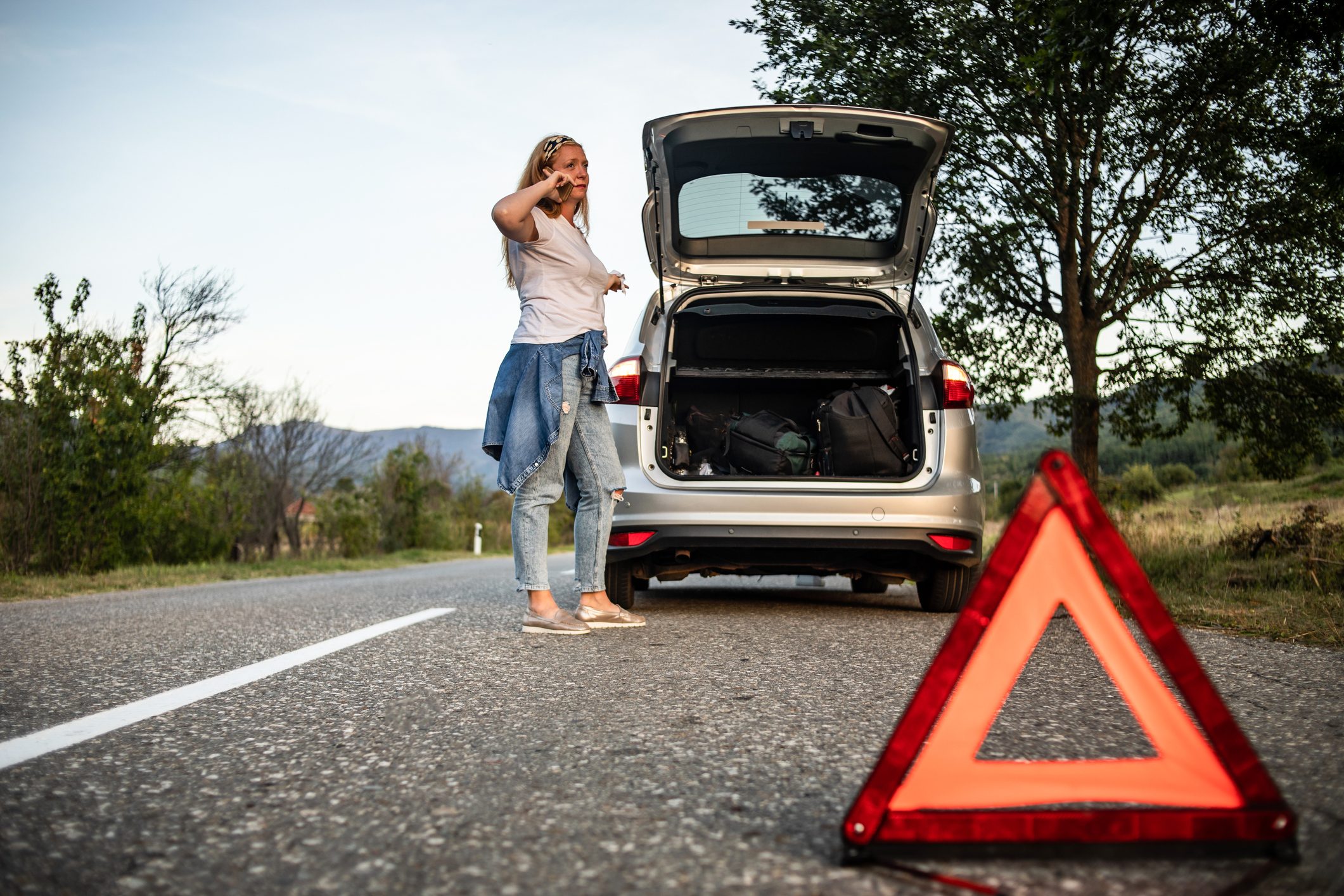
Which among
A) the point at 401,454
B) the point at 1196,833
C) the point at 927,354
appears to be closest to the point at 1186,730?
the point at 1196,833

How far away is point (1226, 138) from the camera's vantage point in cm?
973

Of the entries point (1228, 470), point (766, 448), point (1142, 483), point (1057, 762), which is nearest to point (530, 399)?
point (766, 448)

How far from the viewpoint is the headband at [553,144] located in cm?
441

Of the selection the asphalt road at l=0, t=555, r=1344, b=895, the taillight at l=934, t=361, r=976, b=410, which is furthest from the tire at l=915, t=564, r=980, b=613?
the taillight at l=934, t=361, r=976, b=410

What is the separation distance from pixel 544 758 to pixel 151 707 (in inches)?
51.6

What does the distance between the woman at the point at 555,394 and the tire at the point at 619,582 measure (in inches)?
18.4

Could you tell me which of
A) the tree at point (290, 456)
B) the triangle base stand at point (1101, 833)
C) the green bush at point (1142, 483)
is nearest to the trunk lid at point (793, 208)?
the triangle base stand at point (1101, 833)

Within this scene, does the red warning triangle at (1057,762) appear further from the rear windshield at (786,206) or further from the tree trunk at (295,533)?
the tree trunk at (295,533)

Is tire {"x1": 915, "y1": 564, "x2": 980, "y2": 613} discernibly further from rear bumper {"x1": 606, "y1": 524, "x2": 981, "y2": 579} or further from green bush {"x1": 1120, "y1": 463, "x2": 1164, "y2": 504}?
green bush {"x1": 1120, "y1": 463, "x2": 1164, "y2": 504}

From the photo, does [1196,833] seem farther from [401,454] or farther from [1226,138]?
[401,454]

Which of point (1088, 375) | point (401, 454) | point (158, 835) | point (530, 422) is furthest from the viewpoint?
point (401, 454)

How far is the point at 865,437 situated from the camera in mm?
5051

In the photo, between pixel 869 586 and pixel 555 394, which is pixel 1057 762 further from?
pixel 869 586

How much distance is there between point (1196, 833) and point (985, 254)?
931 centimetres
